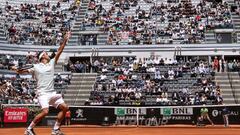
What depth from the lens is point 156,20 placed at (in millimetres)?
49594

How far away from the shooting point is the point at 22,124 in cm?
3331

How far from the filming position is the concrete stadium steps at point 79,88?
41.2m

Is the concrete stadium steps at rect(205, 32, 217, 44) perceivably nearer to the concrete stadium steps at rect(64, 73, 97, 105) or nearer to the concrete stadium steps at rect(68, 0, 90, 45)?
the concrete stadium steps at rect(64, 73, 97, 105)

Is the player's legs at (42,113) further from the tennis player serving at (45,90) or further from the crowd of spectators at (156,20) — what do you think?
the crowd of spectators at (156,20)

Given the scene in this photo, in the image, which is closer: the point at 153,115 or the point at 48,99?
the point at 48,99

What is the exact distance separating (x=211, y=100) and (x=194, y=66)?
5.69 meters

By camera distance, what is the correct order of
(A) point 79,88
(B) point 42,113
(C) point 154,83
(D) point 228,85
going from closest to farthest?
(B) point 42,113 < (D) point 228,85 < (C) point 154,83 < (A) point 79,88

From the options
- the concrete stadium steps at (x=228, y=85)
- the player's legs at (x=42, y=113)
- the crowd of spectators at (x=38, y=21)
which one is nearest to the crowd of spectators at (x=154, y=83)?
the concrete stadium steps at (x=228, y=85)

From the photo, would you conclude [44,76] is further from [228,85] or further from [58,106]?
[228,85]

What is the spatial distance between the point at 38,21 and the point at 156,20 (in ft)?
40.3

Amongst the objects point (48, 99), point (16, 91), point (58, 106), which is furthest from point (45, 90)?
point (16, 91)

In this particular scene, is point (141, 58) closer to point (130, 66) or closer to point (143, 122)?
point (130, 66)

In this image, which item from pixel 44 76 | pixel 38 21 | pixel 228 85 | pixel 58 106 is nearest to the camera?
pixel 44 76

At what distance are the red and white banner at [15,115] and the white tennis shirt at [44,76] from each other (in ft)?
65.2
